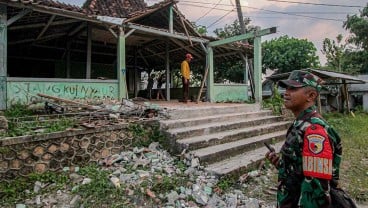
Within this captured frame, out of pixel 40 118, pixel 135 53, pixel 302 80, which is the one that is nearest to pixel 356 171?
pixel 302 80

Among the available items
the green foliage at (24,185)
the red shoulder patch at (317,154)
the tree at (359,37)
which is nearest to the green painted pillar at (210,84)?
the green foliage at (24,185)

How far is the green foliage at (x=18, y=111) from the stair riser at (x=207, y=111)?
308 cm

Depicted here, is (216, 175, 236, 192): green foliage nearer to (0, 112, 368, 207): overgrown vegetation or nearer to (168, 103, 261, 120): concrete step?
(0, 112, 368, 207): overgrown vegetation

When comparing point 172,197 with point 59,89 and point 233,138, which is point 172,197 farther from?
point 59,89

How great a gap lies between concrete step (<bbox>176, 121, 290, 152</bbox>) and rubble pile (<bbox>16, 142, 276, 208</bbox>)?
1.12 feet

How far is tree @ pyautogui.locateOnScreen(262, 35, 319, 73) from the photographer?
21250 millimetres

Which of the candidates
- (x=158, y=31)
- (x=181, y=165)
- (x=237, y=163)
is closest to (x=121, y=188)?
(x=181, y=165)

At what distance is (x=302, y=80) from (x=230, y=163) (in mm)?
3399

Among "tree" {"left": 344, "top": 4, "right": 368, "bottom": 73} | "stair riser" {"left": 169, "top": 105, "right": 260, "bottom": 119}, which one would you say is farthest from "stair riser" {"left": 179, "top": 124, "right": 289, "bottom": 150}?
"tree" {"left": 344, "top": 4, "right": 368, "bottom": 73}

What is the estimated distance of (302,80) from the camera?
2021mm

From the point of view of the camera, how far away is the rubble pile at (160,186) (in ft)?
12.8

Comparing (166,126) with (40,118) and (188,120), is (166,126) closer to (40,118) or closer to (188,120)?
(188,120)

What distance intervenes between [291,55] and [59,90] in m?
18.3

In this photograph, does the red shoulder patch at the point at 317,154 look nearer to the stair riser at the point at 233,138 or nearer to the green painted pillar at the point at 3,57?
the stair riser at the point at 233,138
